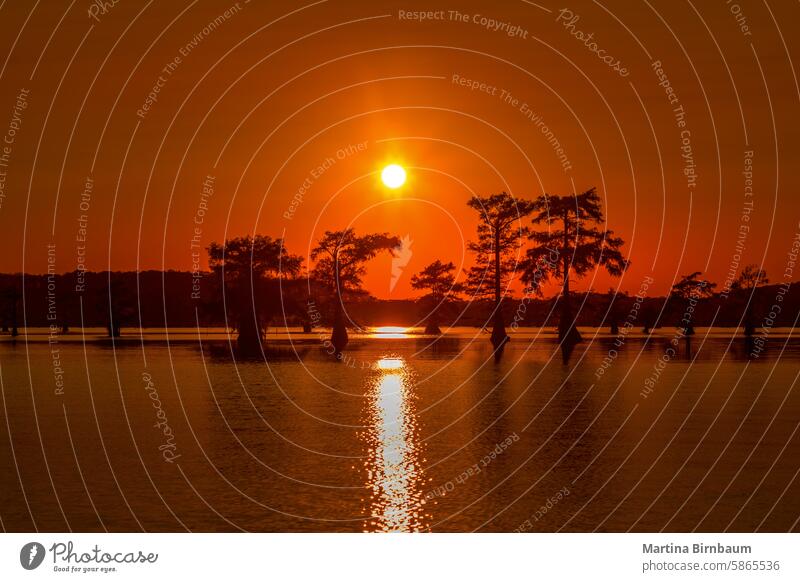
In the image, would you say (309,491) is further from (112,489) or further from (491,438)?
(491,438)

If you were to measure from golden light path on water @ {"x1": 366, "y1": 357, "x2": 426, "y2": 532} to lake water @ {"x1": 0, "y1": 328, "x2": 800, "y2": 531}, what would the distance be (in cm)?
6

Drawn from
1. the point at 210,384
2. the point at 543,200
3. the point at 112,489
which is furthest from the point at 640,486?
the point at 543,200

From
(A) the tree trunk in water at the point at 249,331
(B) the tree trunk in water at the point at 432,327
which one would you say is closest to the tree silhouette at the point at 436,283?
Answer: (B) the tree trunk in water at the point at 432,327

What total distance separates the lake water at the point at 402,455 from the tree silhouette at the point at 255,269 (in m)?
49.6

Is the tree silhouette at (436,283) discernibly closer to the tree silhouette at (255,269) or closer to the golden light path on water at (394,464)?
the tree silhouette at (255,269)

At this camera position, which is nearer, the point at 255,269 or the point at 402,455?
the point at 402,455

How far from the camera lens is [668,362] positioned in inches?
2296

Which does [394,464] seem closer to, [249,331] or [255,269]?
[249,331]

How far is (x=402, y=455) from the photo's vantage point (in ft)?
70.0

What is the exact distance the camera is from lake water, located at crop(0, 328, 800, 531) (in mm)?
15531
